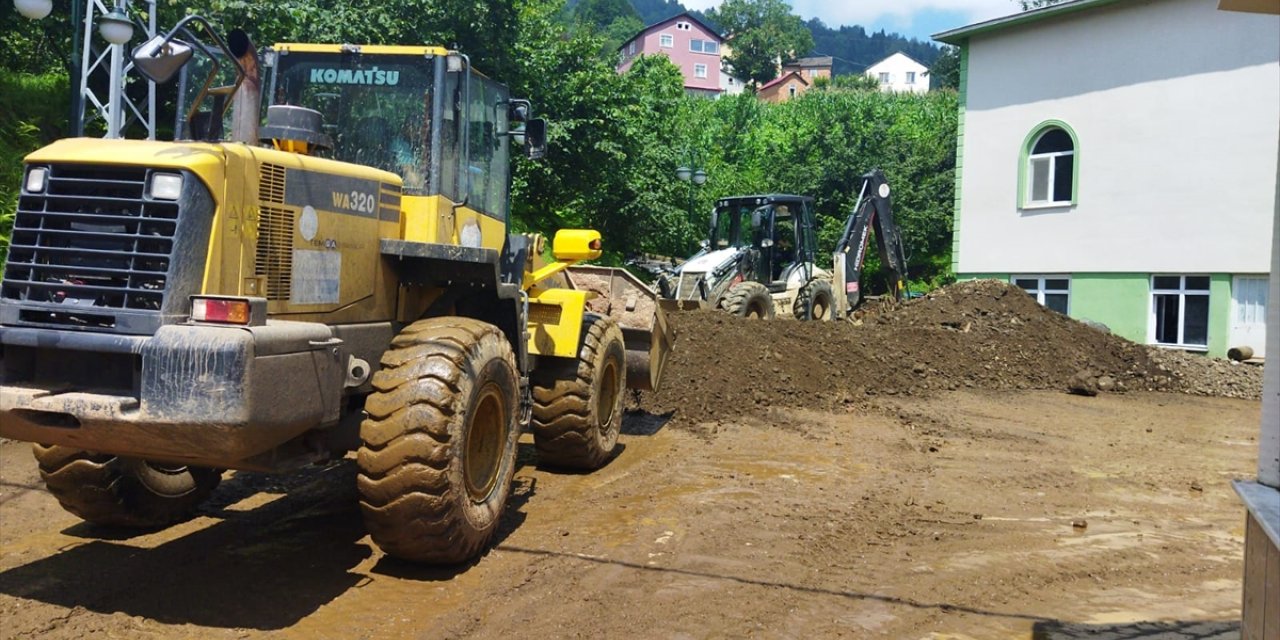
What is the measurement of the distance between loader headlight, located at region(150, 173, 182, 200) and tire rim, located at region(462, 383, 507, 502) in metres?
1.88

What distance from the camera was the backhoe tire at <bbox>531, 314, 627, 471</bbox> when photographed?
301 inches

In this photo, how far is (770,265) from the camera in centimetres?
1884

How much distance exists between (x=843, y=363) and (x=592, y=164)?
11088 millimetres

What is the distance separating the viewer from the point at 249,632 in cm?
458

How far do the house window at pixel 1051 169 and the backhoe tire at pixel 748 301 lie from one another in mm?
6569

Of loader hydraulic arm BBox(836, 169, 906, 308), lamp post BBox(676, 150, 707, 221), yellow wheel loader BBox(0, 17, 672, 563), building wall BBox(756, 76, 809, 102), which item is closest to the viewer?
yellow wheel loader BBox(0, 17, 672, 563)

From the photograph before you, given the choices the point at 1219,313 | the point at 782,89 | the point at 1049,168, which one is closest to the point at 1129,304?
the point at 1219,313

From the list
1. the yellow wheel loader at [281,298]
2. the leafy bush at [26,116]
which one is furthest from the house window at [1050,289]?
the leafy bush at [26,116]

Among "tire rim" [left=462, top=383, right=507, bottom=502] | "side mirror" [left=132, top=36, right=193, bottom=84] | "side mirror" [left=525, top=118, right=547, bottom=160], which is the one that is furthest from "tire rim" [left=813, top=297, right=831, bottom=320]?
"side mirror" [left=132, top=36, right=193, bottom=84]

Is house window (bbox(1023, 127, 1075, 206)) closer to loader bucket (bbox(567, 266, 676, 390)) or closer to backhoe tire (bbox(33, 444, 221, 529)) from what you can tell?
loader bucket (bbox(567, 266, 676, 390))

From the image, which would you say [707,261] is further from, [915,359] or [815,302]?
[915,359]

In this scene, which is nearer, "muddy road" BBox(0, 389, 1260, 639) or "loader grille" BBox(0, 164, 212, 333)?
"loader grille" BBox(0, 164, 212, 333)

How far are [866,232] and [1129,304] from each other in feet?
16.9

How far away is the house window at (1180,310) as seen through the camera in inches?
707
